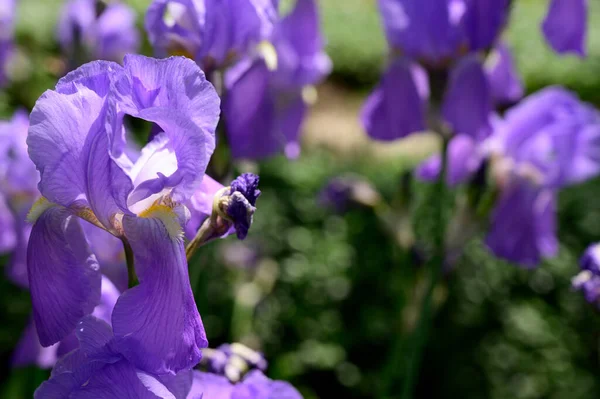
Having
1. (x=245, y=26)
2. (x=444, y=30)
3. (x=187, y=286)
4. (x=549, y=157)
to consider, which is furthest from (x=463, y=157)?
(x=187, y=286)

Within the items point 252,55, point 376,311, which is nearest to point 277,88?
point 252,55

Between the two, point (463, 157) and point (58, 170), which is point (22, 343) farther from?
point (463, 157)

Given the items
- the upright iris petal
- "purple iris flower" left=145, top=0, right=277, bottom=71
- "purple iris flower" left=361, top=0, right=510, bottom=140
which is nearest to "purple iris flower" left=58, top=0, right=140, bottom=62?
"purple iris flower" left=145, top=0, right=277, bottom=71

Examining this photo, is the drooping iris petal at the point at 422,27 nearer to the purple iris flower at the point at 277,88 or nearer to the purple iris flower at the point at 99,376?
the purple iris flower at the point at 277,88

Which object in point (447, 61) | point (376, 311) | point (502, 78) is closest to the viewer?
point (447, 61)

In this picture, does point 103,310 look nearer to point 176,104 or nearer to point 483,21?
point 176,104

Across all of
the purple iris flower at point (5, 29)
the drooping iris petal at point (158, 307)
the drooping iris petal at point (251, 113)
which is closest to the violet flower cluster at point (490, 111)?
the drooping iris petal at point (251, 113)

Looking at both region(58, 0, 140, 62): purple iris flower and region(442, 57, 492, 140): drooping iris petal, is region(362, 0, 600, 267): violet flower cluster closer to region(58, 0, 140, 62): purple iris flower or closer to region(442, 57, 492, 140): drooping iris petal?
region(442, 57, 492, 140): drooping iris petal
